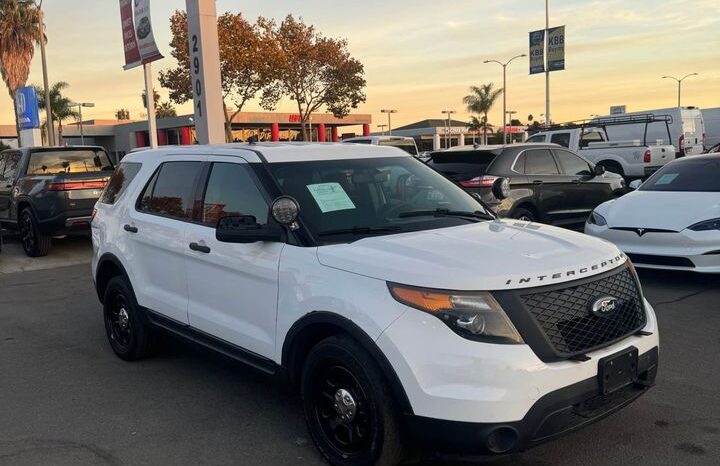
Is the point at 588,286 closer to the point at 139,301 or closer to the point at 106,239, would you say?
the point at 139,301

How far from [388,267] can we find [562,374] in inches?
36.9

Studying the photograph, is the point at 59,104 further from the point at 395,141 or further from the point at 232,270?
the point at 232,270

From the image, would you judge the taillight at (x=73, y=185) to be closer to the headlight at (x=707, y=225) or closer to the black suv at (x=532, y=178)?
the black suv at (x=532, y=178)

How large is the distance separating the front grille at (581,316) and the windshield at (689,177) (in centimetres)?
525

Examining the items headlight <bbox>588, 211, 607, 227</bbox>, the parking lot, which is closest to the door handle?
the parking lot

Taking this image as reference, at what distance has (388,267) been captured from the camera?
316 cm

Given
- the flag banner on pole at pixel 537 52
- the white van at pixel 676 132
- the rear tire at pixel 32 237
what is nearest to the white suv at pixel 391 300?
the rear tire at pixel 32 237

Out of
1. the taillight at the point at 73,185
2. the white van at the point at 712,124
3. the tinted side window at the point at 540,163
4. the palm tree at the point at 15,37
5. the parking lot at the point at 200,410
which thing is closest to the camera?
the parking lot at the point at 200,410

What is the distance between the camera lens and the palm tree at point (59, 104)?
51938 mm

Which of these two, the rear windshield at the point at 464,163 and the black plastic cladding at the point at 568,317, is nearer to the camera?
the black plastic cladding at the point at 568,317

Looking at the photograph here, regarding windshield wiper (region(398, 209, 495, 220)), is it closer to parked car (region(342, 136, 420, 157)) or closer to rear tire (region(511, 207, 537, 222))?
rear tire (region(511, 207, 537, 222))

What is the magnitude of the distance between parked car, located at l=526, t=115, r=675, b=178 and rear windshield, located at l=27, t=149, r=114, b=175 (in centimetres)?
1130

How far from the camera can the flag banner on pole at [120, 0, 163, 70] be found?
12.7m

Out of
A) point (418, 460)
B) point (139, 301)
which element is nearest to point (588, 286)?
point (418, 460)
